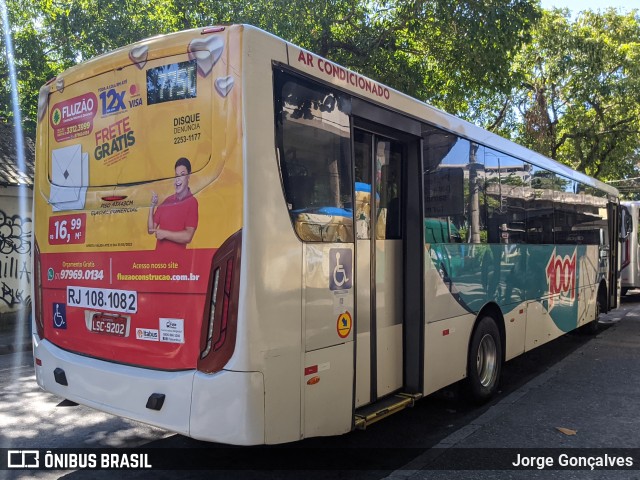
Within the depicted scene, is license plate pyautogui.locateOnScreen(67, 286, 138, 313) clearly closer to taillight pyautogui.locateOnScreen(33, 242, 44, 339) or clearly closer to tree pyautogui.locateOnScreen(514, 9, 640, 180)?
taillight pyautogui.locateOnScreen(33, 242, 44, 339)

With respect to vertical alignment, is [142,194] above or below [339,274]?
above

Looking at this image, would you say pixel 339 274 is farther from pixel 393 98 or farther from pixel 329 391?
pixel 393 98

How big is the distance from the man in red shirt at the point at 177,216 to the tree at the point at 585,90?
1630cm

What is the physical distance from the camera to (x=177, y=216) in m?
3.64

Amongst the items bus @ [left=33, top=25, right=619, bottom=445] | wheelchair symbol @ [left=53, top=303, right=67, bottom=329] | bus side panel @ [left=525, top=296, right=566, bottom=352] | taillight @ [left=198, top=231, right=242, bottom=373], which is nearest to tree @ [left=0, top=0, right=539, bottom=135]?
bus side panel @ [left=525, top=296, right=566, bottom=352]

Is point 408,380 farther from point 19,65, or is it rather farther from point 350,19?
point 19,65

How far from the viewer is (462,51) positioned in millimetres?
11430

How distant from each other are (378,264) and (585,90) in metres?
17.8

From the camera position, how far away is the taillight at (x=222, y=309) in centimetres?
335

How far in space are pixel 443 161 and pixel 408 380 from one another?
2.19 metres

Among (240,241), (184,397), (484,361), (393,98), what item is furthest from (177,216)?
(484,361)

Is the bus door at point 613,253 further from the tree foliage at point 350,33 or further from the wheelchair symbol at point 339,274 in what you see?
the wheelchair symbol at point 339,274

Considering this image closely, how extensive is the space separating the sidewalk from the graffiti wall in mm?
10484

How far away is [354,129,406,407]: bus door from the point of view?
4.42 meters
